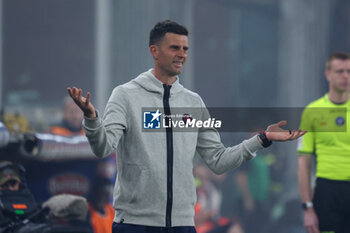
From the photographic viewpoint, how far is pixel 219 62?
23188mm

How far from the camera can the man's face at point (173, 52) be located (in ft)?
13.6

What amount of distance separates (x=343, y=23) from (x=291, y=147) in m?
3.76

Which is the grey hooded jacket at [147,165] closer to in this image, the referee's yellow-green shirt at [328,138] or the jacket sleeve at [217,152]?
the jacket sleeve at [217,152]

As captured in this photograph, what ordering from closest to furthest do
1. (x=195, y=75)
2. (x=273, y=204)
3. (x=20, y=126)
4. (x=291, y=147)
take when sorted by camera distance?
(x=20, y=126)
(x=273, y=204)
(x=291, y=147)
(x=195, y=75)

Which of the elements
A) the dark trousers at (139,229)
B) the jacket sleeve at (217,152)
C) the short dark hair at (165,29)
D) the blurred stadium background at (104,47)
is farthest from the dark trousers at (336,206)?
the blurred stadium background at (104,47)

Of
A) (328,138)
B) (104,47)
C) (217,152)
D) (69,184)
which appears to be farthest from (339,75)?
(104,47)

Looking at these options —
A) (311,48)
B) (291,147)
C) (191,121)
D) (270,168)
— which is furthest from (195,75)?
(191,121)

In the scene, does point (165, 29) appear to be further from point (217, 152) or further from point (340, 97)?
point (340, 97)

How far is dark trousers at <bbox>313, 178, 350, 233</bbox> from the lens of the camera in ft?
18.8

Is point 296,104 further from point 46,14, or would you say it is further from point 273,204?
point 46,14

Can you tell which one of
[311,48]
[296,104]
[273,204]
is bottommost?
[273,204]

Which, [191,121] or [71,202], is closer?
[191,121]

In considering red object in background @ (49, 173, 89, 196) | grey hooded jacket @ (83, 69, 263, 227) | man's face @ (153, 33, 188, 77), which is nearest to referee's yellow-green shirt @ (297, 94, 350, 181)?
grey hooded jacket @ (83, 69, 263, 227)

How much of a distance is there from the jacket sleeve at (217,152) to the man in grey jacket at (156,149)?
57mm
